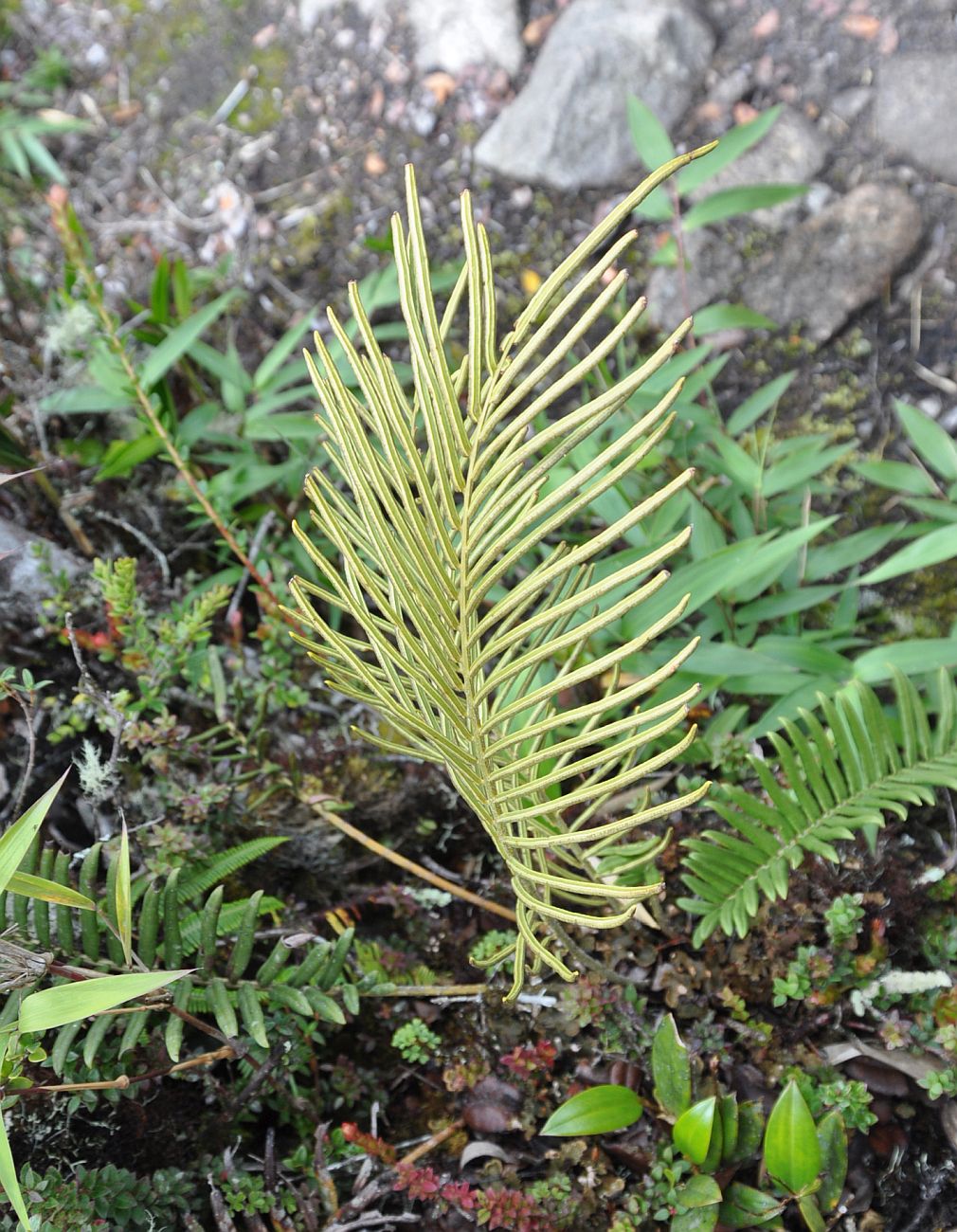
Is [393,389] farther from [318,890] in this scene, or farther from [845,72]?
[845,72]

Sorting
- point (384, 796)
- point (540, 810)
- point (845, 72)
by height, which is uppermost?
point (845, 72)

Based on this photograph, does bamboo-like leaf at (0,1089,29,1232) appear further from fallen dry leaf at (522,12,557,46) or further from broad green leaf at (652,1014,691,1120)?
fallen dry leaf at (522,12,557,46)

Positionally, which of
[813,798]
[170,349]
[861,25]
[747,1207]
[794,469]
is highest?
[861,25]

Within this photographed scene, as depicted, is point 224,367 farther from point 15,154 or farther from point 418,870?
Result: point 15,154

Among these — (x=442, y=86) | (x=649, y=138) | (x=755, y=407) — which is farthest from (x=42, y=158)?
(x=755, y=407)

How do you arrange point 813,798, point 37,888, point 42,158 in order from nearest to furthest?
point 37,888, point 813,798, point 42,158

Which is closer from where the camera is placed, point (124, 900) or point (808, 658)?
point (124, 900)

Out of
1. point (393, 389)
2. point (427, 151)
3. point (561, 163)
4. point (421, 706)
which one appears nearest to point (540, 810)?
point (421, 706)

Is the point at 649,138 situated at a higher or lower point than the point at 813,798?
higher
